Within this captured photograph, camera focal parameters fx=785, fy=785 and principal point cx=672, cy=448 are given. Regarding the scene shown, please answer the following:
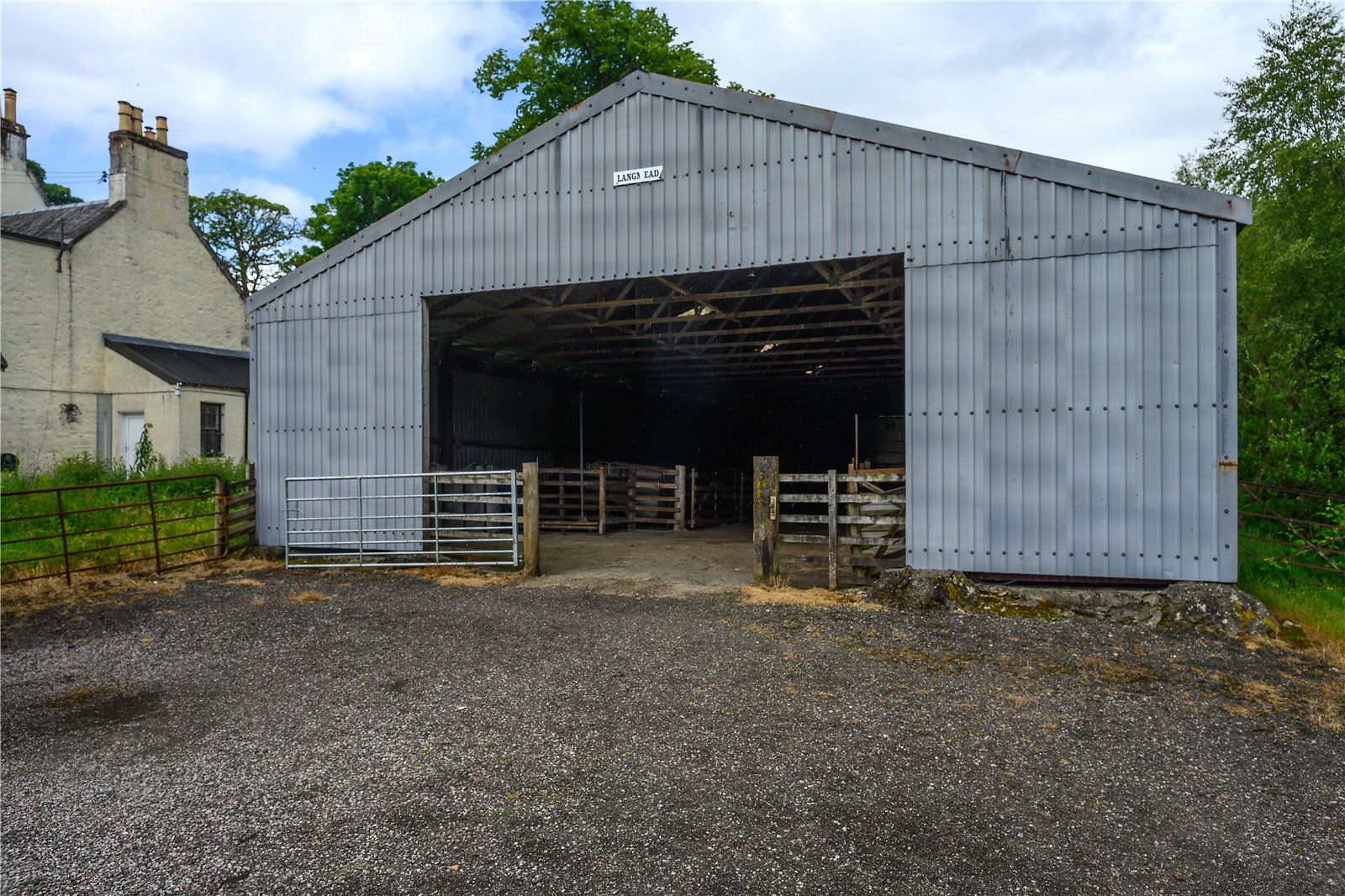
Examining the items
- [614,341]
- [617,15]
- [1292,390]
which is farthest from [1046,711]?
[617,15]

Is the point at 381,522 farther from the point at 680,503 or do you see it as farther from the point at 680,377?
the point at 680,377

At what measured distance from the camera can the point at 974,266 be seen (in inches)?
340

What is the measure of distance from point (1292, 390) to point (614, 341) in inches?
554

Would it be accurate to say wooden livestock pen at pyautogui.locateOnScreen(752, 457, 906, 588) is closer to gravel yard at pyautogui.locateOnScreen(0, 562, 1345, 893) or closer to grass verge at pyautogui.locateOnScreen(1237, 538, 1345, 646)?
gravel yard at pyautogui.locateOnScreen(0, 562, 1345, 893)

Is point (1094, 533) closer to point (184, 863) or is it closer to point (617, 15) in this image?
point (184, 863)

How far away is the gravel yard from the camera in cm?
336

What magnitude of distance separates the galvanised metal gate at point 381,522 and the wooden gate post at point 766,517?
3275mm

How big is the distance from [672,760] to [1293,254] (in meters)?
19.2

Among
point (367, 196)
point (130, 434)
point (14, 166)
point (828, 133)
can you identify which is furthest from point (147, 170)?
point (828, 133)

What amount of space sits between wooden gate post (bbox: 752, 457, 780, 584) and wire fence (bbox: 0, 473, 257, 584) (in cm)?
704

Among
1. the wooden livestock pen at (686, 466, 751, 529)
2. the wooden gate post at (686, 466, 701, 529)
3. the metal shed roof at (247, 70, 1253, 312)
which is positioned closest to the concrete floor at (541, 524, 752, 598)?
the wooden gate post at (686, 466, 701, 529)

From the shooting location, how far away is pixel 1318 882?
127 inches

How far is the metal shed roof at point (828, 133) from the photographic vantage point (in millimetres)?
7887

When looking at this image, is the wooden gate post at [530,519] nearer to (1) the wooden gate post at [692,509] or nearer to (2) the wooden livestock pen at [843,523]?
(2) the wooden livestock pen at [843,523]
